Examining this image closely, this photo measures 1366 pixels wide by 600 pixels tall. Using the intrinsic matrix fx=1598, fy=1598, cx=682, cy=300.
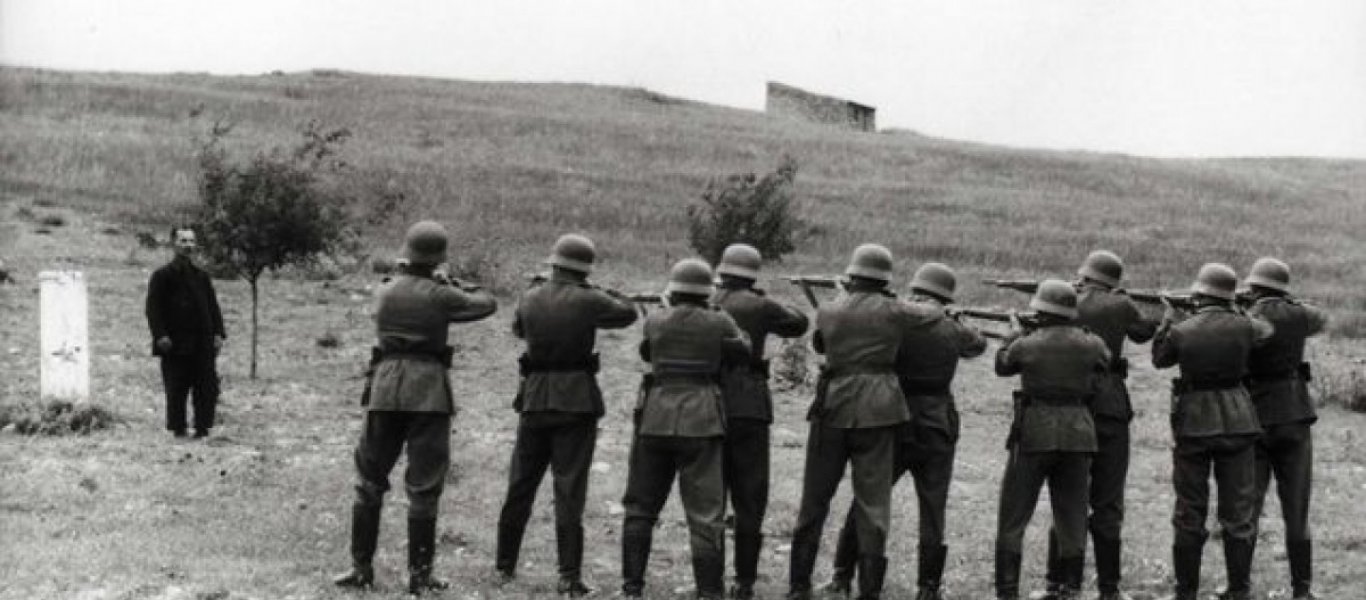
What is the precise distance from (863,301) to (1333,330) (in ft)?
63.0

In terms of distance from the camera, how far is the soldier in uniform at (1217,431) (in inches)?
405

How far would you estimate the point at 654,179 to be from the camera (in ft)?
124

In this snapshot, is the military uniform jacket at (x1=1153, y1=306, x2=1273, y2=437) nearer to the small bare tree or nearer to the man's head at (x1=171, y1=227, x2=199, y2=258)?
the man's head at (x1=171, y1=227, x2=199, y2=258)

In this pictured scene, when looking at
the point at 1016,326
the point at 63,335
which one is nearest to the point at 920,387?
the point at 1016,326

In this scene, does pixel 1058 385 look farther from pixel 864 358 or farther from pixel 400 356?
pixel 400 356

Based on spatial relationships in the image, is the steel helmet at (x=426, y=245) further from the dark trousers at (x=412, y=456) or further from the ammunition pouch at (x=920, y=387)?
the ammunition pouch at (x=920, y=387)

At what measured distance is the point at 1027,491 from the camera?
33.4 ft

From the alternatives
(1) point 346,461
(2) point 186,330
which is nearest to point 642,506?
(1) point 346,461

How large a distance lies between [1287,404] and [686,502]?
13.7 feet

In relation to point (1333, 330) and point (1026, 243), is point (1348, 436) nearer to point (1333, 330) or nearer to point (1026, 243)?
point (1333, 330)

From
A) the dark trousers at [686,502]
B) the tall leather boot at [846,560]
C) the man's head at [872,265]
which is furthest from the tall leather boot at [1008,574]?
the man's head at [872,265]

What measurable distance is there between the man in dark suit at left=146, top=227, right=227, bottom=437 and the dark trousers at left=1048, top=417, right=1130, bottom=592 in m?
7.50

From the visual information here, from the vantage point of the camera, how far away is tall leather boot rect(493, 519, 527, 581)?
10.2m

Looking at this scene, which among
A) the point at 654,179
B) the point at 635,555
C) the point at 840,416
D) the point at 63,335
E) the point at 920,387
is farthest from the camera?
the point at 654,179
